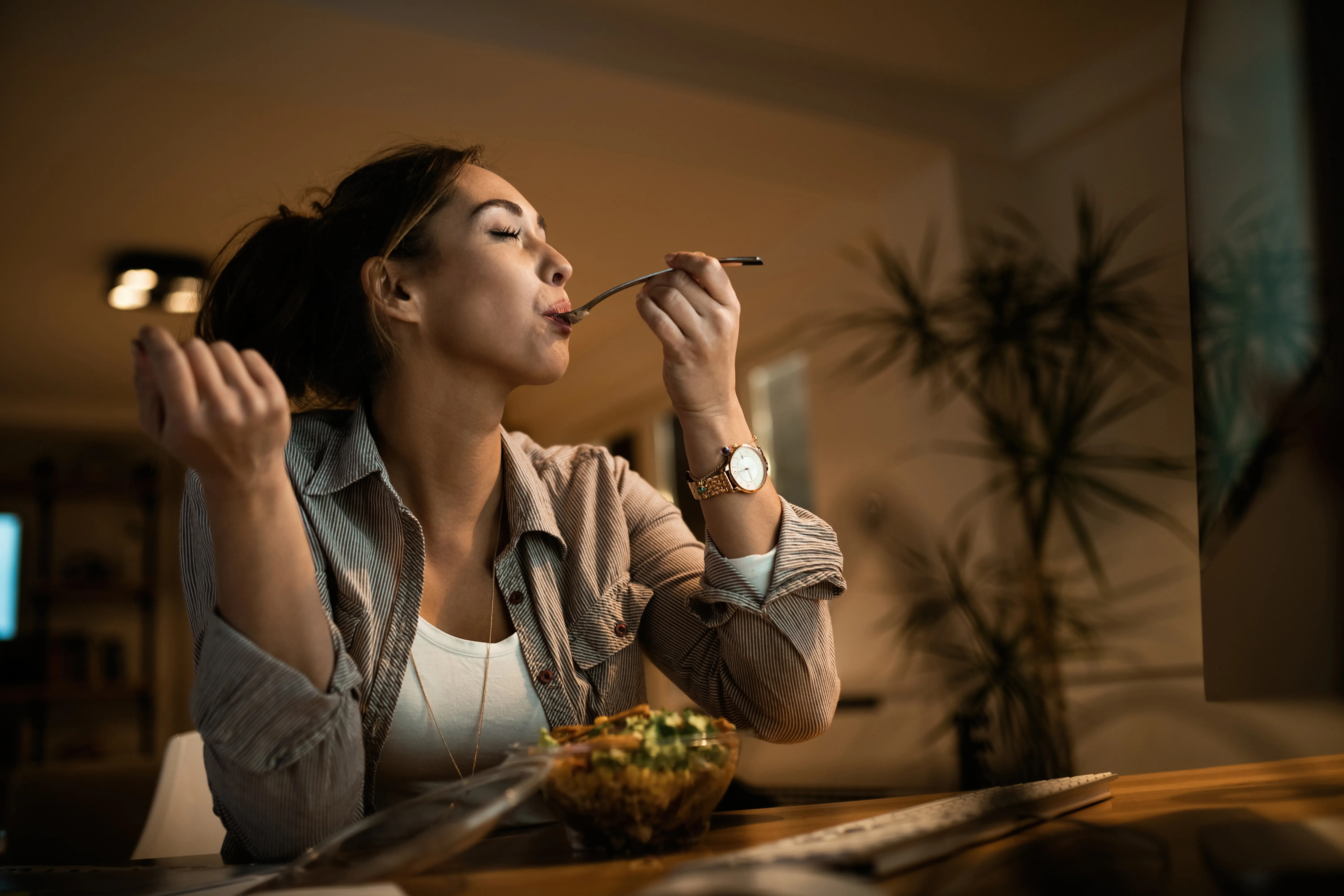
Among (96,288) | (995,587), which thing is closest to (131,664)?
(96,288)

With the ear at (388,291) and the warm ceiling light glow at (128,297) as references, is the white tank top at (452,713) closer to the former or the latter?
the ear at (388,291)

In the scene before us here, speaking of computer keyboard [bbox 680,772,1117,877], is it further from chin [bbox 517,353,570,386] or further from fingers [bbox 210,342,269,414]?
chin [bbox 517,353,570,386]

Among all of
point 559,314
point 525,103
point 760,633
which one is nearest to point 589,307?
point 559,314

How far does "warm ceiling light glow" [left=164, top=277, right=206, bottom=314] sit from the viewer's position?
4.17 metres

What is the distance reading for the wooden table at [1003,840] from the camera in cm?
54

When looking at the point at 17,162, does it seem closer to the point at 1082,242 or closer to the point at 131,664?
the point at 1082,242

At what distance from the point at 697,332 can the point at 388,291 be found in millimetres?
451

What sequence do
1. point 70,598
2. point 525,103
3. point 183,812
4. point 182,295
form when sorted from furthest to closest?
1. point 70,598
2. point 182,295
3. point 525,103
4. point 183,812

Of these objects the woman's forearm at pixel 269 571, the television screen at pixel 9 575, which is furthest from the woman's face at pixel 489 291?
the television screen at pixel 9 575

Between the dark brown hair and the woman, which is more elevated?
the dark brown hair

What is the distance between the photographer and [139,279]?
4152 millimetres

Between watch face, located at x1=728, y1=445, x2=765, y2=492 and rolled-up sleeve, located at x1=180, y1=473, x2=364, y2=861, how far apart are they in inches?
15.5

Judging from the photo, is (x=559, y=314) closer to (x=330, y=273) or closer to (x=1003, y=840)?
(x=330, y=273)

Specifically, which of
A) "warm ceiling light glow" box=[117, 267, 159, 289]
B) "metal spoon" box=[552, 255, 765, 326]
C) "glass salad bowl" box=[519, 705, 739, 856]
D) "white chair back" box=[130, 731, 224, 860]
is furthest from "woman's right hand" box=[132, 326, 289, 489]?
"warm ceiling light glow" box=[117, 267, 159, 289]
